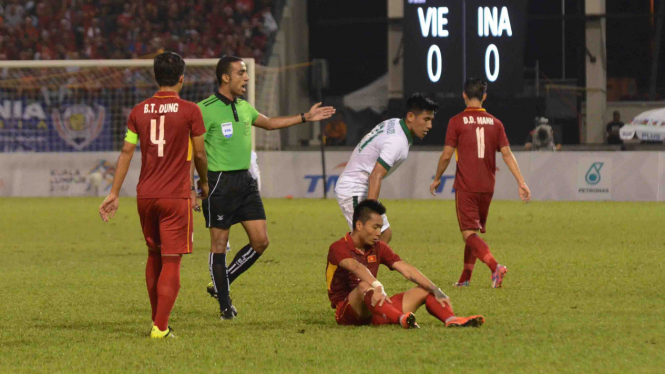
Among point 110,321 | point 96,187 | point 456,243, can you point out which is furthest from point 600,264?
point 96,187

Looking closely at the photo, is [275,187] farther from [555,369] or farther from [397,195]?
[555,369]

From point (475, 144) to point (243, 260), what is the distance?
8.26ft

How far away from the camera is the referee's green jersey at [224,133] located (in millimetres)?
7266

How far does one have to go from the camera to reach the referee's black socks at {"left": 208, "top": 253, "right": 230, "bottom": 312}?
7.25 metres

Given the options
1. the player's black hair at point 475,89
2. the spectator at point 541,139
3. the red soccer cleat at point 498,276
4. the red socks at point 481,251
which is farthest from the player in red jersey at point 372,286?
the spectator at point 541,139

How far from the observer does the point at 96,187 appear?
79.8 feet

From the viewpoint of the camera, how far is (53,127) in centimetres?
2559

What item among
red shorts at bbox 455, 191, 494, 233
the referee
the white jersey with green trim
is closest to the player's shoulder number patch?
the referee

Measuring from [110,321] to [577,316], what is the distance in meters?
3.14

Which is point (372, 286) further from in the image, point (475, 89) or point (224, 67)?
point (475, 89)

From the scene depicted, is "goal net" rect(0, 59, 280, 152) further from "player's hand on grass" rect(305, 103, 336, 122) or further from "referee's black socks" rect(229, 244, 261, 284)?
"player's hand on grass" rect(305, 103, 336, 122)

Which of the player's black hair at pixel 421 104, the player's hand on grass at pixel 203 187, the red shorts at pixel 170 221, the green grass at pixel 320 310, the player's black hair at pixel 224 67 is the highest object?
the player's black hair at pixel 224 67

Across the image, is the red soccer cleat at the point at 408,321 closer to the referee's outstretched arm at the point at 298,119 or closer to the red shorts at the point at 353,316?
the red shorts at the point at 353,316

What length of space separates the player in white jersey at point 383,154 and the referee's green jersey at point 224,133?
1.04 meters
